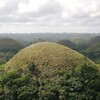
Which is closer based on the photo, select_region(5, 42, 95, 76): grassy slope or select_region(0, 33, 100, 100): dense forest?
select_region(0, 33, 100, 100): dense forest

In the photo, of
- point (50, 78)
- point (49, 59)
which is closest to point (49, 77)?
point (50, 78)

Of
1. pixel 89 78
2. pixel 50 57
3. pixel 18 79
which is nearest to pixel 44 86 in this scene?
pixel 18 79

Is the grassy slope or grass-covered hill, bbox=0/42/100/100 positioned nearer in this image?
grass-covered hill, bbox=0/42/100/100

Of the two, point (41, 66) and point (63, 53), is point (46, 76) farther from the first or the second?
point (63, 53)

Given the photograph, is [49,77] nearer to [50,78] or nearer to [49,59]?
[50,78]

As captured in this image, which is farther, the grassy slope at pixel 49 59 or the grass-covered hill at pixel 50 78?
the grassy slope at pixel 49 59
